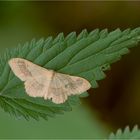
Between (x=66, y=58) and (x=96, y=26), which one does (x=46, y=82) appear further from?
(x=96, y=26)

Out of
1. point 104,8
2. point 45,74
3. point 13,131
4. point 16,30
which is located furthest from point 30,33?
point 45,74

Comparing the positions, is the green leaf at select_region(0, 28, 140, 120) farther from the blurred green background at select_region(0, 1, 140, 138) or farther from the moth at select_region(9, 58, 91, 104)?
the blurred green background at select_region(0, 1, 140, 138)

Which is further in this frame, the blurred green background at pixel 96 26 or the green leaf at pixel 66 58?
the blurred green background at pixel 96 26

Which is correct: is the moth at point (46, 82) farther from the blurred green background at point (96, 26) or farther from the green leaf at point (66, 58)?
the blurred green background at point (96, 26)

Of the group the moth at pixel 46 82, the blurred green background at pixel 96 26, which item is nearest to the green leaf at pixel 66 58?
the moth at pixel 46 82

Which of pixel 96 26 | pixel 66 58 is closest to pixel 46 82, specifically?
pixel 66 58

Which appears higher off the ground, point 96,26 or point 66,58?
point 96,26
